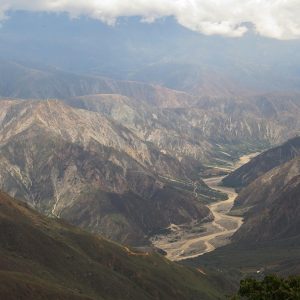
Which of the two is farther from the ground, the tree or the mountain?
the tree

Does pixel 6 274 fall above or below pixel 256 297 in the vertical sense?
below

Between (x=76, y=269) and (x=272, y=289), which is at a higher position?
(x=272, y=289)

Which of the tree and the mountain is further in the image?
the mountain

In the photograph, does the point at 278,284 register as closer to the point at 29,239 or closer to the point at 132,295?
the point at 132,295

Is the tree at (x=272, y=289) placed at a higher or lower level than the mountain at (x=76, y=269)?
higher

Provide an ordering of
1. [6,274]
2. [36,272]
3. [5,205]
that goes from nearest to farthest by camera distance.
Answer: [6,274] → [36,272] → [5,205]

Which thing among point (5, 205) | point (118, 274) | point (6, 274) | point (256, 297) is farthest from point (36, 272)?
point (256, 297)

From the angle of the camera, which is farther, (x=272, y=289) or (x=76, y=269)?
(x=76, y=269)

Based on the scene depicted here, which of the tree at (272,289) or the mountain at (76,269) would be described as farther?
the mountain at (76,269)
